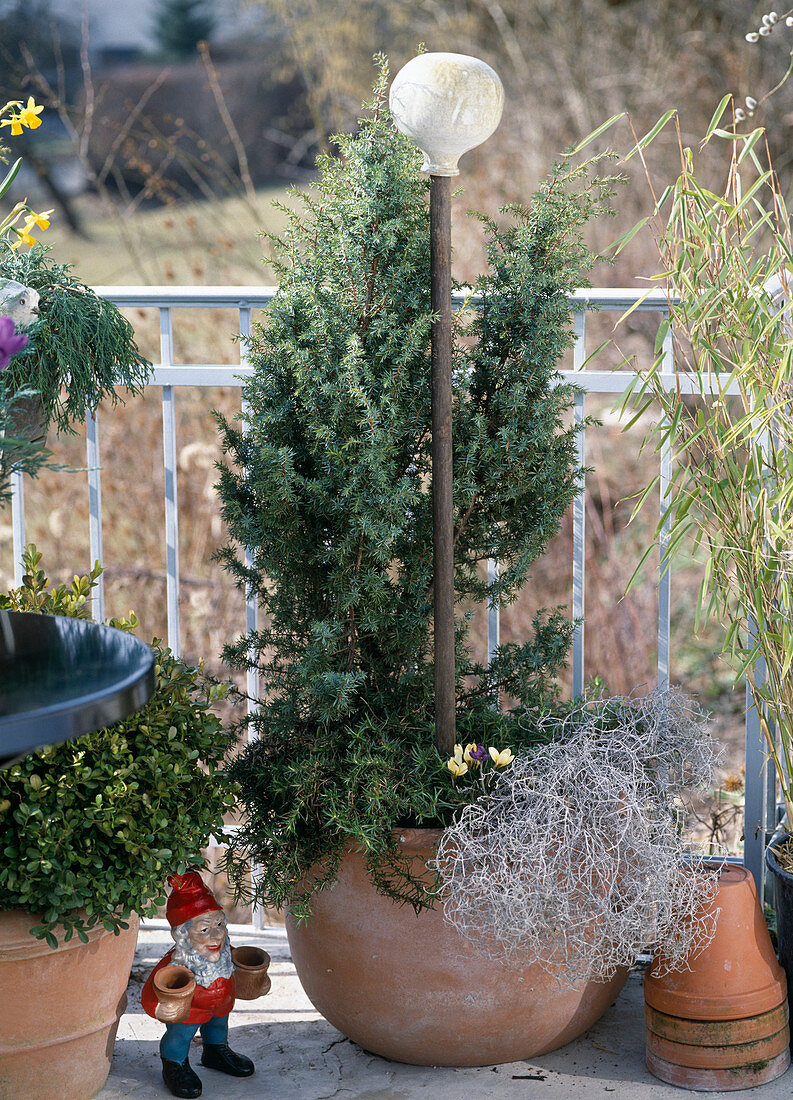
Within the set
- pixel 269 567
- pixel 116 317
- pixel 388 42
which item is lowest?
pixel 269 567

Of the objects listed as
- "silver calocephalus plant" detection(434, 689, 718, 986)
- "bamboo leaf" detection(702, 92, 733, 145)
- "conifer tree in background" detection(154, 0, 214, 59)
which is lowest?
"silver calocephalus plant" detection(434, 689, 718, 986)

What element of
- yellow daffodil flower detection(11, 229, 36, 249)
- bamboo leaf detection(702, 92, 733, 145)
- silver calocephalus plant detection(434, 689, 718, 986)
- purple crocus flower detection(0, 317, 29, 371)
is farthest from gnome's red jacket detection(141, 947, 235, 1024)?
bamboo leaf detection(702, 92, 733, 145)

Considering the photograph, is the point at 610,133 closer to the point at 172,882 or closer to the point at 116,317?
the point at 116,317

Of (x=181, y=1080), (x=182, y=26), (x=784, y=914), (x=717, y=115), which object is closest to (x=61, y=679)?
(x=181, y=1080)

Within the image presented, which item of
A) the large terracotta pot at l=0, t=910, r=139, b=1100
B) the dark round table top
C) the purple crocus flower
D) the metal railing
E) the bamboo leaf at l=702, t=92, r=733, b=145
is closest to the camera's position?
the dark round table top

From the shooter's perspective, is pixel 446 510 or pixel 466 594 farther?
pixel 466 594

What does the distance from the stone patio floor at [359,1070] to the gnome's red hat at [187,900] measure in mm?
314

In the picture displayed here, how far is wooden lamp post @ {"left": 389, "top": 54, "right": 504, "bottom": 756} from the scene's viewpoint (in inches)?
65.9

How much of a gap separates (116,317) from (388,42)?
18.1 feet

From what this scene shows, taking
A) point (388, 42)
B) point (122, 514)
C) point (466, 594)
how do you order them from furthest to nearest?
point (388, 42), point (122, 514), point (466, 594)

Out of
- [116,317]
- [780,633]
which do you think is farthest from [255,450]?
[780,633]

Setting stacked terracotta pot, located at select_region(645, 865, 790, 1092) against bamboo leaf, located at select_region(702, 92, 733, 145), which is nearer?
bamboo leaf, located at select_region(702, 92, 733, 145)

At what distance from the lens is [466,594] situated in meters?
2.06

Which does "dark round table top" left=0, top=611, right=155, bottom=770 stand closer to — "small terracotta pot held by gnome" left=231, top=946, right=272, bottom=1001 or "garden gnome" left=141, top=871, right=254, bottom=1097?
"garden gnome" left=141, top=871, right=254, bottom=1097
